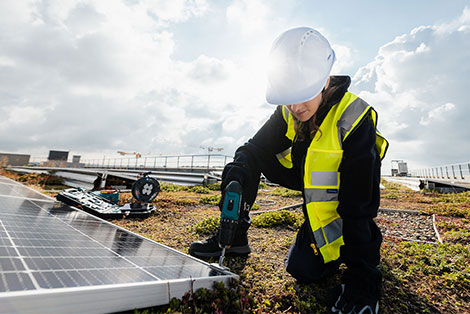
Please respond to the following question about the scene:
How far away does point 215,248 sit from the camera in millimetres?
2666

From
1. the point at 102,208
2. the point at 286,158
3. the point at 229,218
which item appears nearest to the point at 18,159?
the point at 102,208

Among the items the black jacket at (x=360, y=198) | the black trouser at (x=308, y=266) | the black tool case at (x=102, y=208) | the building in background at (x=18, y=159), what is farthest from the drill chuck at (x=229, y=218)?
the building in background at (x=18, y=159)

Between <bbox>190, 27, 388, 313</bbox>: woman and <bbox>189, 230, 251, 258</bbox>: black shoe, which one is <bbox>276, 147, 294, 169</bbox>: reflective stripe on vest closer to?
<bbox>190, 27, 388, 313</bbox>: woman

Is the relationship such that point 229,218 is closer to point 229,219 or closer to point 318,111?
point 229,219

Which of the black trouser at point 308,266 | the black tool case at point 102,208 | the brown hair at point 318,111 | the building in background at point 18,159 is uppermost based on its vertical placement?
the building in background at point 18,159

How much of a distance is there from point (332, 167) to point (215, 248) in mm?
1534

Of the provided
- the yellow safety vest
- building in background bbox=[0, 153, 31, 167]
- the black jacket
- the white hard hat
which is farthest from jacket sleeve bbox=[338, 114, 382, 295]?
building in background bbox=[0, 153, 31, 167]

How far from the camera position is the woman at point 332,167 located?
74.8 inches

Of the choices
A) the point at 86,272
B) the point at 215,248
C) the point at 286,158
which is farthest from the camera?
the point at 286,158

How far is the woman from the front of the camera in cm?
190

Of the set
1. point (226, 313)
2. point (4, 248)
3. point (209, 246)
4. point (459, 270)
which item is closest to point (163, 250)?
point (209, 246)

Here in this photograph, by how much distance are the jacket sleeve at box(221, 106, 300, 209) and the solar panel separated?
1.11 m

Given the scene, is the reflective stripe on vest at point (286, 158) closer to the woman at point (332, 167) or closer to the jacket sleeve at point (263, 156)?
the jacket sleeve at point (263, 156)

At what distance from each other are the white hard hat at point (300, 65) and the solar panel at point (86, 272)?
1658 millimetres
